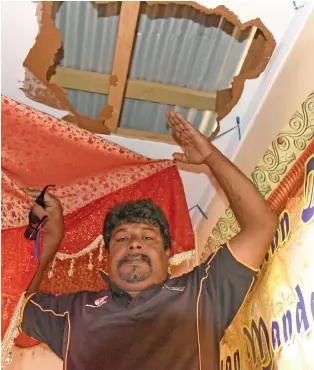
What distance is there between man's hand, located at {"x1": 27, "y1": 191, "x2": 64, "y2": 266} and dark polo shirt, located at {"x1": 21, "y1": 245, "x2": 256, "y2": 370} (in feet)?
1.12

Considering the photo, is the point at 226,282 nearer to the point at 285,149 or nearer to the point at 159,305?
the point at 159,305

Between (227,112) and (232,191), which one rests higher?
(227,112)

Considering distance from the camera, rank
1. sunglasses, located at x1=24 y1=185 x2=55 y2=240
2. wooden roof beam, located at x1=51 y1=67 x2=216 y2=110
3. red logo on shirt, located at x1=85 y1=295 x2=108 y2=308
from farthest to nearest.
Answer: wooden roof beam, located at x1=51 y1=67 x2=216 y2=110, sunglasses, located at x1=24 y1=185 x2=55 y2=240, red logo on shirt, located at x1=85 y1=295 x2=108 y2=308

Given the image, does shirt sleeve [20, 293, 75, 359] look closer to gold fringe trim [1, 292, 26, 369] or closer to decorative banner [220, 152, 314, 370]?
gold fringe trim [1, 292, 26, 369]

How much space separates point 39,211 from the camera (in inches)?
73.7

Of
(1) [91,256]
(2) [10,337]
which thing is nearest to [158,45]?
(1) [91,256]

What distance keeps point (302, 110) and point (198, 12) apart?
0.51 meters

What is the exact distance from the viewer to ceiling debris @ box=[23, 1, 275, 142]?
175 cm

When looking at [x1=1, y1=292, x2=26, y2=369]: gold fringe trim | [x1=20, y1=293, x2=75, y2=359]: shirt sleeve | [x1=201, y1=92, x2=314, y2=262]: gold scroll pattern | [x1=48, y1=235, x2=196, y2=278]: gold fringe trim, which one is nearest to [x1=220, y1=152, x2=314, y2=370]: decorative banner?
[x1=201, y1=92, x2=314, y2=262]: gold scroll pattern

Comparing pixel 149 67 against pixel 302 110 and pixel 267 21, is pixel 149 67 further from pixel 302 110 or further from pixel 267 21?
pixel 302 110

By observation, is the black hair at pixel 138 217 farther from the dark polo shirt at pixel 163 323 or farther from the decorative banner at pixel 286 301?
the decorative banner at pixel 286 301

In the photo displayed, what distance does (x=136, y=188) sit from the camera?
6.84 ft

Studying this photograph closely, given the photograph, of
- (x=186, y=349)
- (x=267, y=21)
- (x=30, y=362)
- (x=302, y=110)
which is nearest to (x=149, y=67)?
(x=267, y=21)

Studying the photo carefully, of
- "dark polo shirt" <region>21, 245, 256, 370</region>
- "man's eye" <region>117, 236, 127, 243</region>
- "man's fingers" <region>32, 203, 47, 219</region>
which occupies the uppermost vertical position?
"man's fingers" <region>32, 203, 47, 219</region>
